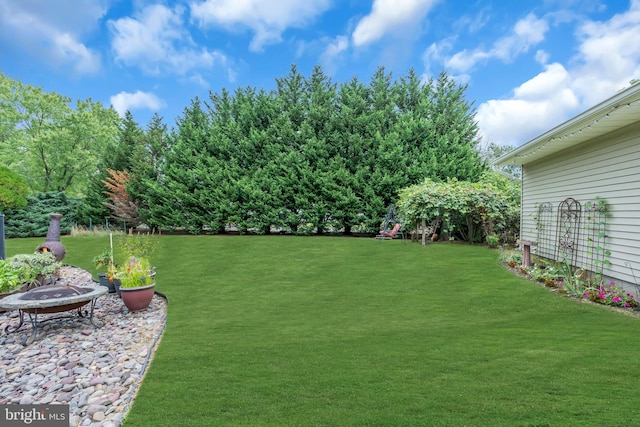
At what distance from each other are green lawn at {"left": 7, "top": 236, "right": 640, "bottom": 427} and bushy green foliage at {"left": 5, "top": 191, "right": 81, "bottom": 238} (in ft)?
42.4

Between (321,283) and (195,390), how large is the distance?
14.7ft

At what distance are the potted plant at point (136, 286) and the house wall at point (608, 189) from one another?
7290mm

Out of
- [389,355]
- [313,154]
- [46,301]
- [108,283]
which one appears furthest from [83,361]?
[313,154]

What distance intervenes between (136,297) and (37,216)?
49.2 ft

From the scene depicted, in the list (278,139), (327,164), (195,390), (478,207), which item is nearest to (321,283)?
(195,390)

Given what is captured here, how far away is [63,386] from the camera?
9.83 feet

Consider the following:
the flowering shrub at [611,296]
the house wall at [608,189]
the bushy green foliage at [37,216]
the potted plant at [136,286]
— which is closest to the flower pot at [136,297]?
the potted plant at [136,286]

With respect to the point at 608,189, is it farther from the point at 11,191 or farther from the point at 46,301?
the point at 11,191

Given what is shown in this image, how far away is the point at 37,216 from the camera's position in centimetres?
1594

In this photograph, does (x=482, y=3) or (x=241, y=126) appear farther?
(x=241, y=126)

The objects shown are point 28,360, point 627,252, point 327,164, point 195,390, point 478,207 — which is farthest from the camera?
→ point 327,164

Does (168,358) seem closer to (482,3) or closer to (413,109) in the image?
(482,3)

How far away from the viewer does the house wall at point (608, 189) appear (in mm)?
5145

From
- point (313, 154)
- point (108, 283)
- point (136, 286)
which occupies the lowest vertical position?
point (108, 283)
